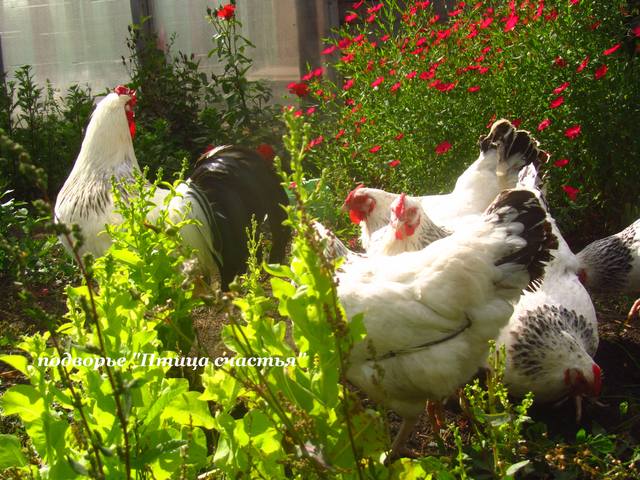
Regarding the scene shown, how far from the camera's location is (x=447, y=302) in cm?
248

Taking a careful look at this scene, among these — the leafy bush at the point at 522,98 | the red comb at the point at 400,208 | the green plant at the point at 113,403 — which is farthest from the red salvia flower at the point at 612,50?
the green plant at the point at 113,403

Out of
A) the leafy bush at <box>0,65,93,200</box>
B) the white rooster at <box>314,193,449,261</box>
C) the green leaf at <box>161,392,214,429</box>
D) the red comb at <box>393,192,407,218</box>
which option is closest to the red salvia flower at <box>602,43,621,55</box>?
the white rooster at <box>314,193,449,261</box>

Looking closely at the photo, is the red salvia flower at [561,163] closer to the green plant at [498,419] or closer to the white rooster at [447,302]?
the white rooster at [447,302]

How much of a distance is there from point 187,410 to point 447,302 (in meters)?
1.19

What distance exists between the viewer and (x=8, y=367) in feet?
11.5

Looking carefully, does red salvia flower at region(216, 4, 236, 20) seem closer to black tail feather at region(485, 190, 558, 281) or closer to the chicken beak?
black tail feather at region(485, 190, 558, 281)

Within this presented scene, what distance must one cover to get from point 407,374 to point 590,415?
3.06ft

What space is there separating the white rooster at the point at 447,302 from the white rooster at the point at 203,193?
1.46 meters

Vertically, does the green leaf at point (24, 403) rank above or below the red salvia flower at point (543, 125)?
below

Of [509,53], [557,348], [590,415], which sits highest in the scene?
[509,53]

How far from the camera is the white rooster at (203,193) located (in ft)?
12.4

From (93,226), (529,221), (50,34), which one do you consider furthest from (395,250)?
(50,34)

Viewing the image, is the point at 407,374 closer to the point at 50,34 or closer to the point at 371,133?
the point at 371,133

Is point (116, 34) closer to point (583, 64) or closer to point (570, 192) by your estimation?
point (583, 64)
